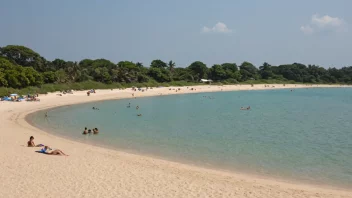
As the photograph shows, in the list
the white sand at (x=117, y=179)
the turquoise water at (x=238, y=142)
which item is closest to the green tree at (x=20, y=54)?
the turquoise water at (x=238, y=142)

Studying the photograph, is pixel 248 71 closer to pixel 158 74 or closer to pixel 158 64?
pixel 158 64

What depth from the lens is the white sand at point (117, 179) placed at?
9.98m

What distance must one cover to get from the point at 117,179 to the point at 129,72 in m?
67.9

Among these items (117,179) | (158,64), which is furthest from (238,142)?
(158,64)

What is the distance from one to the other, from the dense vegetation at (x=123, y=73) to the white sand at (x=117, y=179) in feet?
123

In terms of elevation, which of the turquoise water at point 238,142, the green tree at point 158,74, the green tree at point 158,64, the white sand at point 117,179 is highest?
the green tree at point 158,64

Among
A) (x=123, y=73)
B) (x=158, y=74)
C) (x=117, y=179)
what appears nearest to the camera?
(x=117, y=179)

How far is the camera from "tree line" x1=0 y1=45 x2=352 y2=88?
52250 millimetres

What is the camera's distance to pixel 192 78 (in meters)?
96.6

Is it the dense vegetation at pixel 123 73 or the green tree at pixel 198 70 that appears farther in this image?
the green tree at pixel 198 70

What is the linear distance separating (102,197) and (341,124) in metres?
26.7

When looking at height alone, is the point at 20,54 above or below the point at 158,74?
above

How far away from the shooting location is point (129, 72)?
256 ft

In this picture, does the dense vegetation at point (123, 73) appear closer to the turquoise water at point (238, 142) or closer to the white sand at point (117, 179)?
the turquoise water at point (238, 142)
